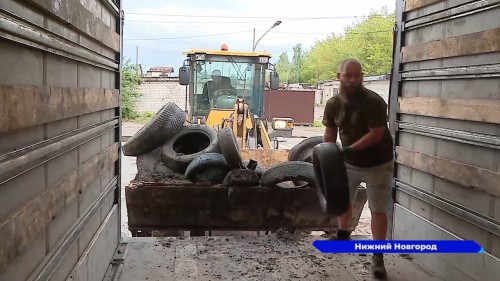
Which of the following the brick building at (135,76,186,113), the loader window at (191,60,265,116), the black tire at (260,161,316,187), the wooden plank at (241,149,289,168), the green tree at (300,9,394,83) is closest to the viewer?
the black tire at (260,161,316,187)

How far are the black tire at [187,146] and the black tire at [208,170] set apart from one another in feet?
1.24

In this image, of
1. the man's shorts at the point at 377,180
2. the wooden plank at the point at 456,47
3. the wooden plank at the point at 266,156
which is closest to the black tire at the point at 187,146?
the wooden plank at the point at 266,156

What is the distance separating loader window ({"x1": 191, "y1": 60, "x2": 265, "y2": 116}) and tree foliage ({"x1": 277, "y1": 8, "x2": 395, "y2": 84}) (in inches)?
1359

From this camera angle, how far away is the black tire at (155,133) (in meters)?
5.91

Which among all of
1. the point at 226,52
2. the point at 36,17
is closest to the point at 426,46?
the point at 36,17

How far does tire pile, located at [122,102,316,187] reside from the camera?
493 cm

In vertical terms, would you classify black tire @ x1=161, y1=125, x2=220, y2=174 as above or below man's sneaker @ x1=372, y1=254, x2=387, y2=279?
above

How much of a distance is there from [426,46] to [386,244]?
73.6 inches

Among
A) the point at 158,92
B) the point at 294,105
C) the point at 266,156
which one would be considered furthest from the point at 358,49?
the point at 266,156

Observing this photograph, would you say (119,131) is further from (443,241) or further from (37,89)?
(443,241)

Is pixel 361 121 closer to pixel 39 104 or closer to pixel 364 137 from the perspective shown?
pixel 364 137

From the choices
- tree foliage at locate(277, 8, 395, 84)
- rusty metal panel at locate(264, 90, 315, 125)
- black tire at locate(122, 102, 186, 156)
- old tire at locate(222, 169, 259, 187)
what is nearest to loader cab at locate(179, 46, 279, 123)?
black tire at locate(122, 102, 186, 156)

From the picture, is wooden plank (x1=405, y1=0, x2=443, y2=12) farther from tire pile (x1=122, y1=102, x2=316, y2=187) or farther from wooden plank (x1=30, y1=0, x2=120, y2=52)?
wooden plank (x1=30, y1=0, x2=120, y2=52)

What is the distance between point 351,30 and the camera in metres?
60.5
